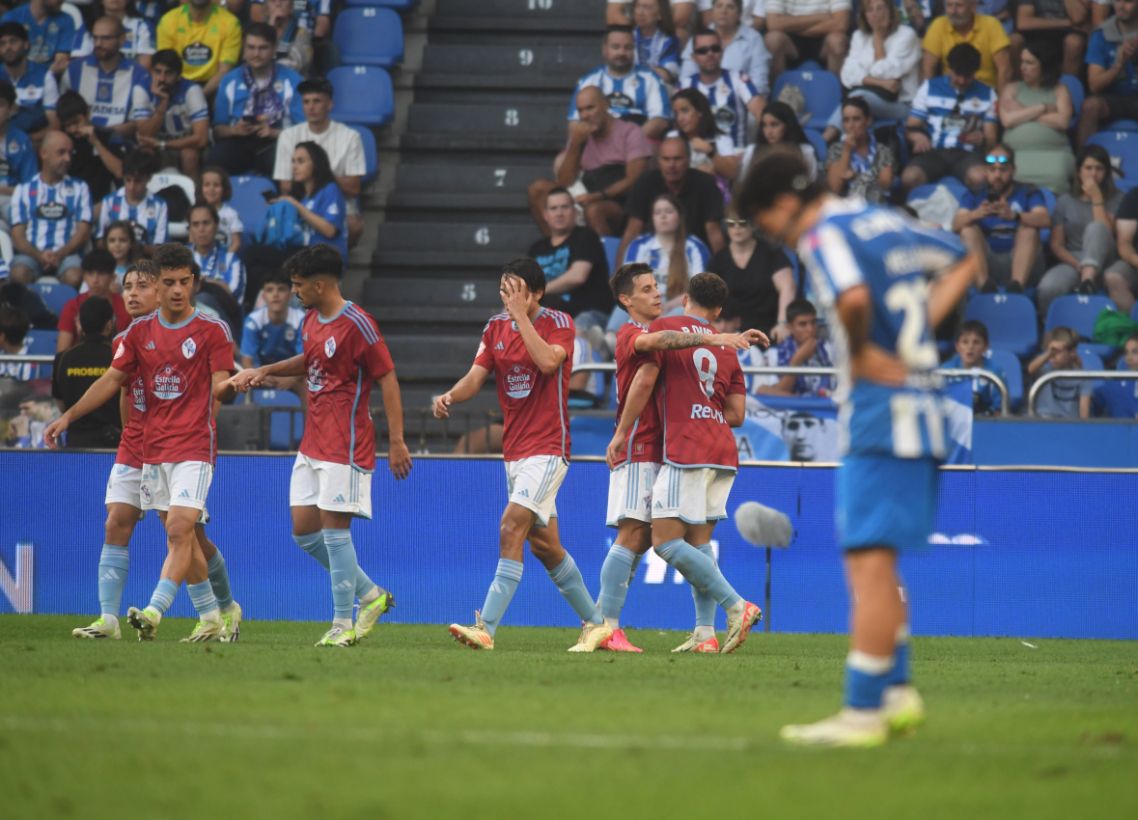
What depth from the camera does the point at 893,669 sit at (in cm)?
552

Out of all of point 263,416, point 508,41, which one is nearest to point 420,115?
point 508,41

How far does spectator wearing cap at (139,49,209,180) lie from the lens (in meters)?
18.4

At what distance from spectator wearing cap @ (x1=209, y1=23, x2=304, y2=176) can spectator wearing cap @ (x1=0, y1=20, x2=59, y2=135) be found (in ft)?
6.90

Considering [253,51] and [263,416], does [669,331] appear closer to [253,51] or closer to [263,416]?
[263,416]

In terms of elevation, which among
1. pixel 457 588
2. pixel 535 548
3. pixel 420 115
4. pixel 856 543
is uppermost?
pixel 420 115

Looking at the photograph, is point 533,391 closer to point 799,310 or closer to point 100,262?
point 799,310

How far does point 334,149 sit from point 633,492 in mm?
8744

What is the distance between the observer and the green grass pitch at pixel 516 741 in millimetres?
4406

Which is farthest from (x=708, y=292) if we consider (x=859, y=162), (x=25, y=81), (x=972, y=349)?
(x=25, y=81)

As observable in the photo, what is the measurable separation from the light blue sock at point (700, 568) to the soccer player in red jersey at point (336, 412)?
1.74 m

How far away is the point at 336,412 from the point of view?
9.76 metres

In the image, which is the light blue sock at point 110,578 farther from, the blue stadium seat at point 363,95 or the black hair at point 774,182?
the blue stadium seat at point 363,95

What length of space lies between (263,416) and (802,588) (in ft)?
15.7

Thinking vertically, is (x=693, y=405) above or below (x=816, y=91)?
below
